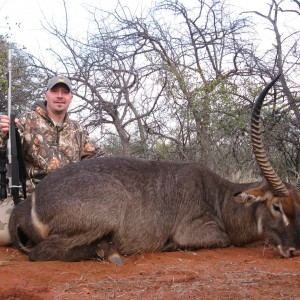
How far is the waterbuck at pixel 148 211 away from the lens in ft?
15.0

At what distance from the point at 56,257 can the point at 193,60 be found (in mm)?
8109

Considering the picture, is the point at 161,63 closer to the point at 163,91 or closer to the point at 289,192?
the point at 163,91

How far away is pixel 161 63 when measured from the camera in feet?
38.4

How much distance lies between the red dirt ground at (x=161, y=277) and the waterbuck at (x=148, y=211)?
0.56 ft

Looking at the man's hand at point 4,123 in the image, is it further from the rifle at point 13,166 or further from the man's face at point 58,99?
the man's face at point 58,99

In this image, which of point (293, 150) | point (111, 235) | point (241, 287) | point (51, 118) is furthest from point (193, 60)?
point (241, 287)

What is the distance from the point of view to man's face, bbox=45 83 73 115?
6527mm

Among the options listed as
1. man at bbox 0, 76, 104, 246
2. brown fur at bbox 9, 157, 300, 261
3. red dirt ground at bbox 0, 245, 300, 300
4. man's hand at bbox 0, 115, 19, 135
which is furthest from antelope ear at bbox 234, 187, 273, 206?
man's hand at bbox 0, 115, 19, 135

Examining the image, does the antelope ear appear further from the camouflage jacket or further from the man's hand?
the man's hand

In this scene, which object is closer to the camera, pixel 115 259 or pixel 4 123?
pixel 115 259

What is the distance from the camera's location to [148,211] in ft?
16.3

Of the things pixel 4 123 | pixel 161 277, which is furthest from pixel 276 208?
pixel 4 123

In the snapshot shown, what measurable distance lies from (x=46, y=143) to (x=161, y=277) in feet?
10.4

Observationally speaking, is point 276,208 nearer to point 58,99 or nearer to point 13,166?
point 13,166
